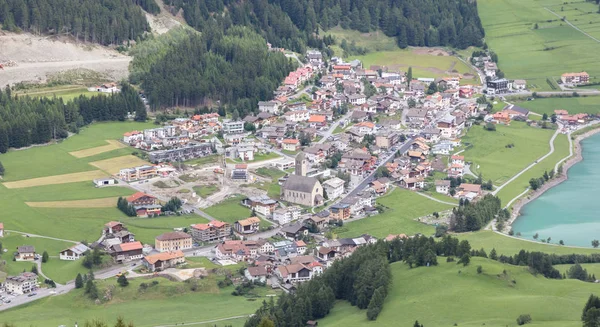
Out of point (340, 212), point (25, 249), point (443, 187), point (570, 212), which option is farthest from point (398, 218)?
point (25, 249)

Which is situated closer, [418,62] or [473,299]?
[473,299]

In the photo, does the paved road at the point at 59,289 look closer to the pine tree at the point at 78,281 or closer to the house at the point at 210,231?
the pine tree at the point at 78,281

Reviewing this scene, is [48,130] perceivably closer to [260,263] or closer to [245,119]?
[245,119]

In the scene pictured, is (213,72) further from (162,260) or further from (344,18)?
(162,260)

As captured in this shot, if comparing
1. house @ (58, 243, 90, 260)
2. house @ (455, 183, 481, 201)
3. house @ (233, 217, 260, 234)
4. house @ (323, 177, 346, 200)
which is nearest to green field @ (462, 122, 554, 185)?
house @ (455, 183, 481, 201)

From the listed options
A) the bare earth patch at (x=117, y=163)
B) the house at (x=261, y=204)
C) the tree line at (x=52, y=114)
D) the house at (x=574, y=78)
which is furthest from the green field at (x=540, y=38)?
the house at (x=261, y=204)

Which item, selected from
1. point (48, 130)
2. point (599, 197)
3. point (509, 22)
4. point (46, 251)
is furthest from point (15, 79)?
point (509, 22)
